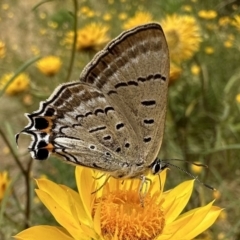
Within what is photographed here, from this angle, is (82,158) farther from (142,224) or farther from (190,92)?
(190,92)

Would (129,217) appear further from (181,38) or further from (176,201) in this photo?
(181,38)

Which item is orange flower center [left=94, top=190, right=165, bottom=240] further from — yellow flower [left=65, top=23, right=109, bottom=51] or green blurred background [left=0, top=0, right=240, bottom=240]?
yellow flower [left=65, top=23, right=109, bottom=51]

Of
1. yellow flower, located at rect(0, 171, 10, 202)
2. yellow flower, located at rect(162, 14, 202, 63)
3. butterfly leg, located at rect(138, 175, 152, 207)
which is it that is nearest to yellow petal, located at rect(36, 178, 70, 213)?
butterfly leg, located at rect(138, 175, 152, 207)

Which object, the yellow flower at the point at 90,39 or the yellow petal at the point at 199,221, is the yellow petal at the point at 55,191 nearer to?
the yellow petal at the point at 199,221

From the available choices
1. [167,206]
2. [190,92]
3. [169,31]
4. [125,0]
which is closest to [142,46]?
[167,206]

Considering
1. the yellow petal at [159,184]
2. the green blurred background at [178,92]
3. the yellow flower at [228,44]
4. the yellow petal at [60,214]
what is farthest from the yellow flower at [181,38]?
the yellow petal at [60,214]

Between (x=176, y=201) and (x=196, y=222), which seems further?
(x=176, y=201)

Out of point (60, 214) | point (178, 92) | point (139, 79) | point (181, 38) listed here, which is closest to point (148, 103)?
point (139, 79)
